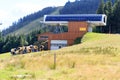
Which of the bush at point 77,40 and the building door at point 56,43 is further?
the building door at point 56,43

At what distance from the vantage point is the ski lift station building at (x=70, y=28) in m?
68.9

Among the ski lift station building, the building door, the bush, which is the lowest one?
the building door

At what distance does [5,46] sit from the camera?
4311 inches

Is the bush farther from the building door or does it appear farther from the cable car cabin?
the cable car cabin

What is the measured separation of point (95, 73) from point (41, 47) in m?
47.3

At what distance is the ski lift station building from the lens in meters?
68.9

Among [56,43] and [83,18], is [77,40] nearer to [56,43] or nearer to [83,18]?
[56,43]

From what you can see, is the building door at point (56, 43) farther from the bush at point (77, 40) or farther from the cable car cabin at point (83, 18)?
the cable car cabin at point (83, 18)

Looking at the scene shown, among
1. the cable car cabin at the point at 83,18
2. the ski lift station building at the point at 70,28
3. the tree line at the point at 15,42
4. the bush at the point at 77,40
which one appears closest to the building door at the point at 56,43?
the ski lift station building at the point at 70,28

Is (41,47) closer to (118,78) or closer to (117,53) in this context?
(117,53)

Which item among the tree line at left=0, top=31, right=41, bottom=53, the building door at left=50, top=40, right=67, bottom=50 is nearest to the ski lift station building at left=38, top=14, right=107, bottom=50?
the building door at left=50, top=40, right=67, bottom=50

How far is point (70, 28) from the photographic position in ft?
238

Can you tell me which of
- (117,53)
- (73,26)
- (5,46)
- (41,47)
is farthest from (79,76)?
(5,46)

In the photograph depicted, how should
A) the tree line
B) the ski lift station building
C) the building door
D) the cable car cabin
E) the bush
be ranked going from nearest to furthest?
the bush, the building door, the ski lift station building, the cable car cabin, the tree line
